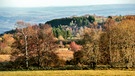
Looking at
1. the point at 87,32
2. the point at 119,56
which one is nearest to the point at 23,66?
the point at 87,32

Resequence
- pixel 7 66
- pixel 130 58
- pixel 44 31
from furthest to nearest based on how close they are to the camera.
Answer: pixel 44 31 → pixel 7 66 → pixel 130 58

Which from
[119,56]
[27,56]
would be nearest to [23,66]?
[27,56]

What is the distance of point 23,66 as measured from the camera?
60.9m

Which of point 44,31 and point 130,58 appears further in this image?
point 44,31

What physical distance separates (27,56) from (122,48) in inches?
723

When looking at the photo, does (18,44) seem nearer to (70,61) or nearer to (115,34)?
(70,61)

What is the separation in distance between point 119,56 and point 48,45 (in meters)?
14.2

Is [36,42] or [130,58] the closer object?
→ [130,58]

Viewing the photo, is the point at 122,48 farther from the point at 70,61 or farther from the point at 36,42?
the point at 36,42

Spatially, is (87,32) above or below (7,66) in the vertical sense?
above

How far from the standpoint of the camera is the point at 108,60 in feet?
204

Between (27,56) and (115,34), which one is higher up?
(115,34)

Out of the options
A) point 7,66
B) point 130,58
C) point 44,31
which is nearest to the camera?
point 130,58

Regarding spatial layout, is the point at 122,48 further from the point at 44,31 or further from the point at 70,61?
the point at 44,31
